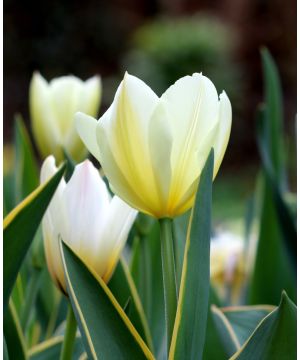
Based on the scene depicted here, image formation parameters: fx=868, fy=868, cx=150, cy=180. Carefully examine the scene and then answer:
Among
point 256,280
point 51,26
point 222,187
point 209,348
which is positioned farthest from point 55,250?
point 51,26

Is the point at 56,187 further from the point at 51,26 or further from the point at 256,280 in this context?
the point at 51,26

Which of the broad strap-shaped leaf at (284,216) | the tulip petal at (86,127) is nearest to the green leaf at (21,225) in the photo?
the tulip petal at (86,127)

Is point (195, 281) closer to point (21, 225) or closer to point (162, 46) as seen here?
point (21, 225)

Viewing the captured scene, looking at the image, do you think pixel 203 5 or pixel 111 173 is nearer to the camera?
pixel 111 173

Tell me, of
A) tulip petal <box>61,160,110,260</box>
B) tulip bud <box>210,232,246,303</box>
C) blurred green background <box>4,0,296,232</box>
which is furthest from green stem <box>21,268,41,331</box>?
blurred green background <box>4,0,296,232</box>

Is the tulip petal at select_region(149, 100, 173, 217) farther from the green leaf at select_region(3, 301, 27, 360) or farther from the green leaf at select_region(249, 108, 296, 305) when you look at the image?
the green leaf at select_region(249, 108, 296, 305)

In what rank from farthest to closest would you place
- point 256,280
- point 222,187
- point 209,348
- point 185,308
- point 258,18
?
point 258,18 < point 222,187 < point 256,280 < point 209,348 < point 185,308

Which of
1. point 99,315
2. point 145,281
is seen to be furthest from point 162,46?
point 99,315

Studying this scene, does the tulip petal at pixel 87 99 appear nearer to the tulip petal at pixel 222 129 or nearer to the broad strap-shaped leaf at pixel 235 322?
the broad strap-shaped leaf at pixel 235 322
